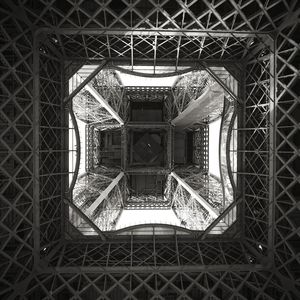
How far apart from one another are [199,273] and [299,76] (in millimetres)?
10294

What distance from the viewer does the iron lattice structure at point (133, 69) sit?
455 inches

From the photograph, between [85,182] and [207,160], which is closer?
[85,182]

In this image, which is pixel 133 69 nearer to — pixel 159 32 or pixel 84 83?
pixel 84 83

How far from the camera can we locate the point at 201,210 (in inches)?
833

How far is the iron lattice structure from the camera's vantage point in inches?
455

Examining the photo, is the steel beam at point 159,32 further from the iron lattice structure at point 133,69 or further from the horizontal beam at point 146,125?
the horizontal beam at point 146,125

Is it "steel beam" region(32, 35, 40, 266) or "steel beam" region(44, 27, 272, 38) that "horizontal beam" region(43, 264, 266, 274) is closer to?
"steel beam" region(32, 35, 40, 266)

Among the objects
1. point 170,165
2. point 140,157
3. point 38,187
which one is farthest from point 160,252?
point 140,157

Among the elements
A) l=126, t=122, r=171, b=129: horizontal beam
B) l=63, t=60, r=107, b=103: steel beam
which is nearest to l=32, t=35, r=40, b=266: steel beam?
l=63, t=60, r=107, b=103: steel beam

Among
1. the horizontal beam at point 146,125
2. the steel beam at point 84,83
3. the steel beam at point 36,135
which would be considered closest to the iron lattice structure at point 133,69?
the steel beam at point 36,135

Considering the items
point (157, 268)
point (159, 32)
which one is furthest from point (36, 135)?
point (157, 268)

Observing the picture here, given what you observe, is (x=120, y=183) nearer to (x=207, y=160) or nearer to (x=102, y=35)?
(x=207, y=160)

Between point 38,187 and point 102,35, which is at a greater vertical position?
point 102,35

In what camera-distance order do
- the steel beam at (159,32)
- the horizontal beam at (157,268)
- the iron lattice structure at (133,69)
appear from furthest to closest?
1. the horizontal beam at (157,268)
2. the steel beam at (159,32)
3. the iron lattice structure at (133,69)
